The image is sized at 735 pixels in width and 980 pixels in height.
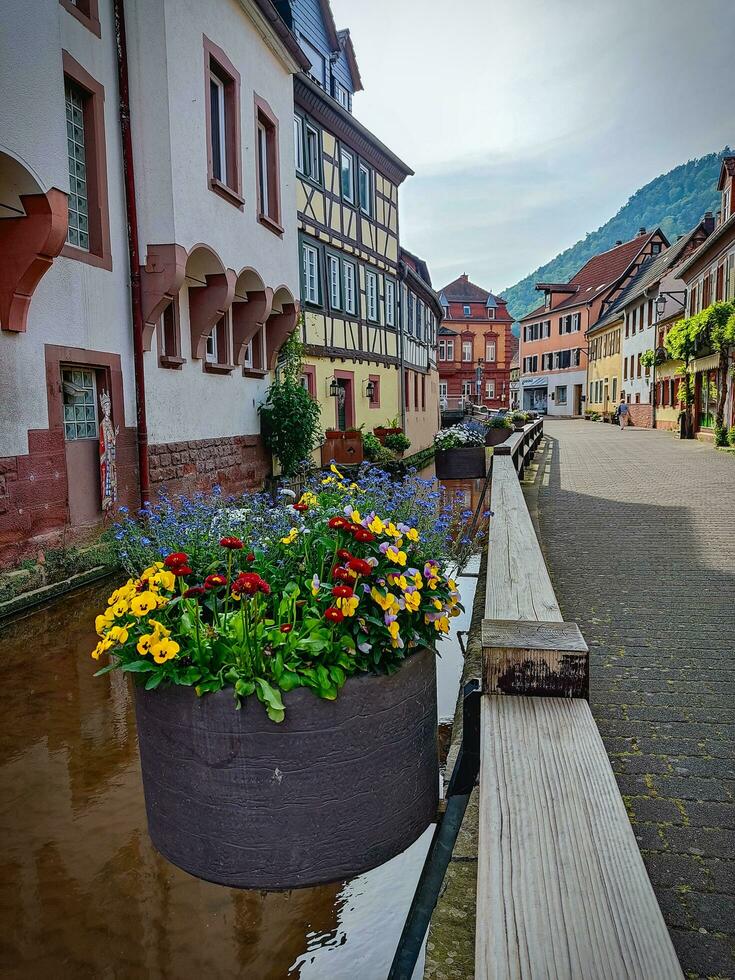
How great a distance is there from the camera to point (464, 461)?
16.9m

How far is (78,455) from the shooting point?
8539 mm

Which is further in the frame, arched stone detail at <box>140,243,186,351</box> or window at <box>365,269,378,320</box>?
window at <box>365,269,378,320</box>

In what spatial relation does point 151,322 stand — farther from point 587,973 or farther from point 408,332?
point 408,332

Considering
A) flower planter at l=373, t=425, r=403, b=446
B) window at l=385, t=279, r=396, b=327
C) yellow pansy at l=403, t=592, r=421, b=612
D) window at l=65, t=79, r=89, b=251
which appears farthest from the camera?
window at l=385, t=279, r=396, b=327

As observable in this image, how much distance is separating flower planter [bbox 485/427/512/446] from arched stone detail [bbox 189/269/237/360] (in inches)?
516

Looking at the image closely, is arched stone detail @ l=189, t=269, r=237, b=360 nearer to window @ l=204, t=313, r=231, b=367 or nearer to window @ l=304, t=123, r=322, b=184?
window @ l=204, t=313, r=231, b=367

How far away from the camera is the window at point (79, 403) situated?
27.8ft

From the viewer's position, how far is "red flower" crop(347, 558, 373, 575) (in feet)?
7.87

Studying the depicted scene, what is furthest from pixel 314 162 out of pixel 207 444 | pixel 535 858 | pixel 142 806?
pixel 535 858

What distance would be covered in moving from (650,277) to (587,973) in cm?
4351

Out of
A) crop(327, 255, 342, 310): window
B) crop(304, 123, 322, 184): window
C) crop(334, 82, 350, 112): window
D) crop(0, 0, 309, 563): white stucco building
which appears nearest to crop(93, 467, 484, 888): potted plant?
crop(0, 0, 309, 563): white stucco building

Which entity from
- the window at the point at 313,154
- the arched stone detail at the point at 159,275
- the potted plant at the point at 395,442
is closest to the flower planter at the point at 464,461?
the potted plant at the point at 395,442

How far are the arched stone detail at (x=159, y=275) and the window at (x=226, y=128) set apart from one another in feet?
6.51

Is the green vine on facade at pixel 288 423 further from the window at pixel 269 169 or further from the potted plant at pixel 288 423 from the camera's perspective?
the window at pixel 269 169
